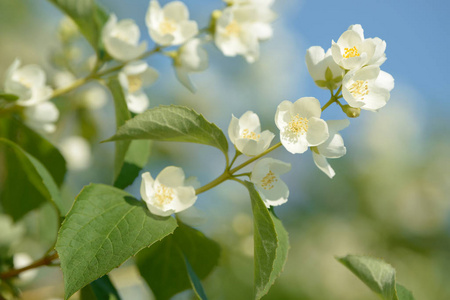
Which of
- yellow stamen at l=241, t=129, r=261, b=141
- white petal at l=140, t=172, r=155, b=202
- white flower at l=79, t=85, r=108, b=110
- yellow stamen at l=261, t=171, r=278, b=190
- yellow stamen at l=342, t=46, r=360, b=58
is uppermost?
yellow stamen at l=342, t=46, r=360, b=58

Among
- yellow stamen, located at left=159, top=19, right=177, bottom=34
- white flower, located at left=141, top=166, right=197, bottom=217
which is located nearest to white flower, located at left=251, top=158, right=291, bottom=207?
white flower, located at left=141, top=166, right=197, bottom=217

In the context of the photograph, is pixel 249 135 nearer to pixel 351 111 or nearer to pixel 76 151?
pixel 351 111

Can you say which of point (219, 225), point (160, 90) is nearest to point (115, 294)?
point (219, 225)

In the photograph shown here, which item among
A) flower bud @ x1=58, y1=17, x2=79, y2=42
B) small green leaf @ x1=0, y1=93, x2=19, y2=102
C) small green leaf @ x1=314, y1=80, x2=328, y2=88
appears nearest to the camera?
small green leaf @ x1=314, y1=80, x2=328, y2=88

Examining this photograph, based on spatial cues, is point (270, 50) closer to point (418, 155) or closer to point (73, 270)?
point (418, 155)

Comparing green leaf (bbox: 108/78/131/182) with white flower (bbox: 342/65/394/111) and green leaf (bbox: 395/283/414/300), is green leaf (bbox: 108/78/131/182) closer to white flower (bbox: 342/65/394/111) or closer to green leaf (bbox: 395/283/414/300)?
white flower (bbox: 342/65/394/111)

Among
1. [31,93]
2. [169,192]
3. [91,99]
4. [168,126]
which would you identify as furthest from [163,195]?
[91,99]
